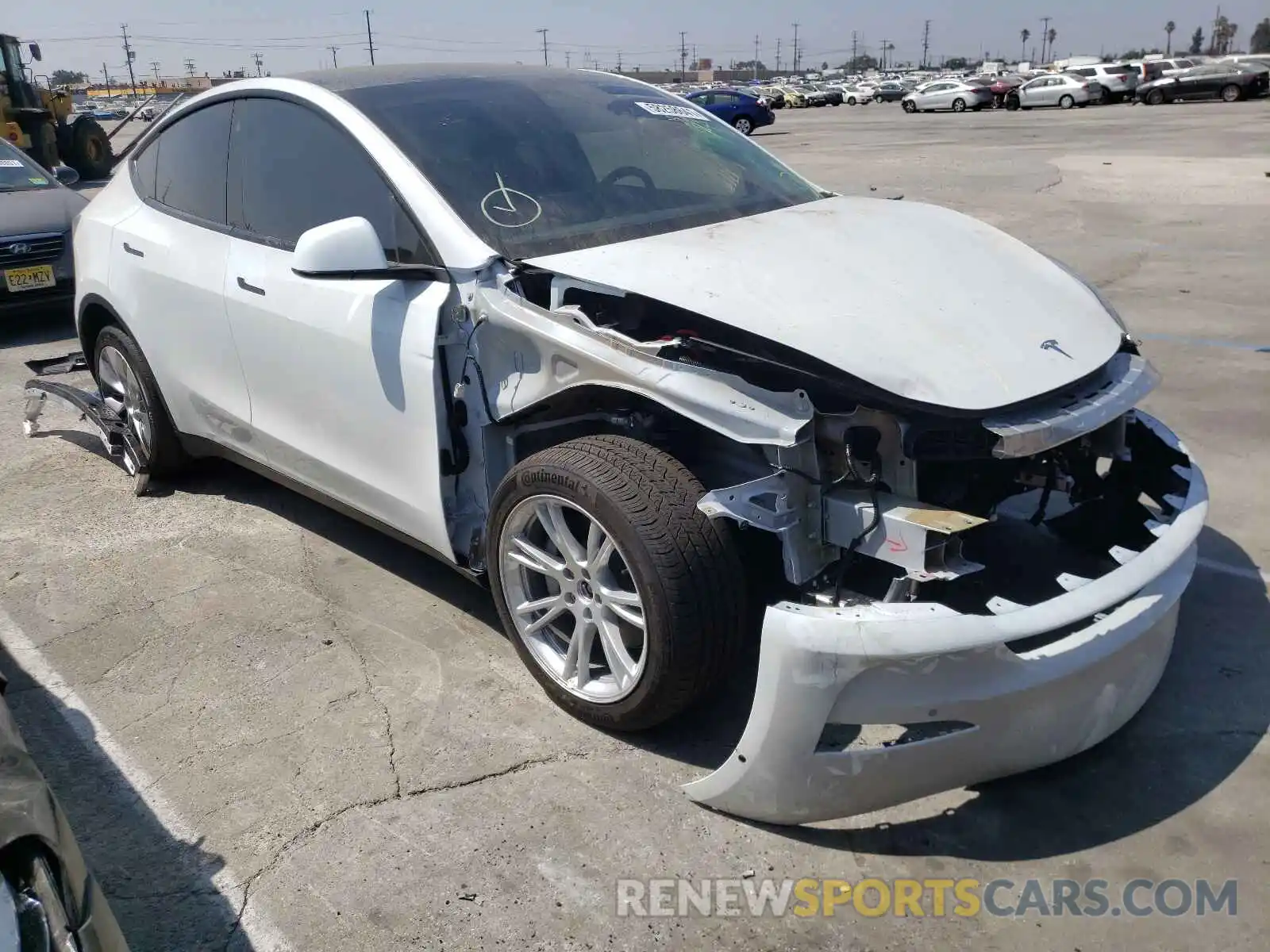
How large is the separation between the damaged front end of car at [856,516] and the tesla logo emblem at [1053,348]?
3.4 inches

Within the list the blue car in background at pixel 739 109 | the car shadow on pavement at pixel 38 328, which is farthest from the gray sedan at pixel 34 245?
the blue car in background at pixel 739 109

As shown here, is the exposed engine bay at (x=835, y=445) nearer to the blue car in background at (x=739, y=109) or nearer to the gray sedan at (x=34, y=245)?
the gray sedan at (x=34, y=245)

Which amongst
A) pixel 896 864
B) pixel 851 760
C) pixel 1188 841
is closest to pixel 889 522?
pixel 851 760

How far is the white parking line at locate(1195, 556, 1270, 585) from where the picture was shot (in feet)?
12.3

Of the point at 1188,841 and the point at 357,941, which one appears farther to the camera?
the point at 1188,841

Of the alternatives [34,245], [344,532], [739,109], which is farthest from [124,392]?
[739,109]

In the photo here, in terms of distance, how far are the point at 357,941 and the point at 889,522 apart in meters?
1.52

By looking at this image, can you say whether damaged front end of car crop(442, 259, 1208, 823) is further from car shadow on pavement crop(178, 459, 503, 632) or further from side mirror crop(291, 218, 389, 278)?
car shadow on pavement crop(178, 459, 503, 632)

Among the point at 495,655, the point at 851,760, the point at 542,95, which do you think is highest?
the point at 542,95

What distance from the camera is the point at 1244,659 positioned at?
3.25 metres

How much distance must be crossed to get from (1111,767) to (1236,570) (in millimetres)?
1439

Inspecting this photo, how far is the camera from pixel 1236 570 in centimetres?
380

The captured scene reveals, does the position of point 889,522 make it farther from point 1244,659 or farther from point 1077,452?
point 1244,659

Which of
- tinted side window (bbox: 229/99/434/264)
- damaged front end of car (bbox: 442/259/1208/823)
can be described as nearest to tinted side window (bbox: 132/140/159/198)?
tinted side window (bbox: 229/99/434/264)
